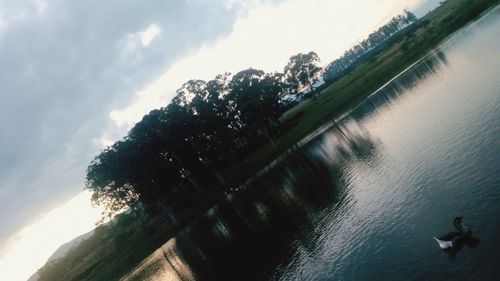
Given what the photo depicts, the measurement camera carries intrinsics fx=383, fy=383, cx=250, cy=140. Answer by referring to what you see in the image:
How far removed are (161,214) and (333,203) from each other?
84.0m

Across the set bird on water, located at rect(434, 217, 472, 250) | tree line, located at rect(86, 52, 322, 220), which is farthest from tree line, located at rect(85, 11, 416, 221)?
bird on water, located at rect(434, 217, 472, 250)

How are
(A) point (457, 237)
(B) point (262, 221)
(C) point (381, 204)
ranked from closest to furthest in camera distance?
1. (A) point (457, 237)
2. (C) point (381, 204)
3. (B) point (262, 221)

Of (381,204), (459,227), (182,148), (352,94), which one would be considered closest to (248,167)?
(182,148)

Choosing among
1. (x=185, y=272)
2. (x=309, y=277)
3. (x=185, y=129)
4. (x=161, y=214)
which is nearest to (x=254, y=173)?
(x=185, y=129)

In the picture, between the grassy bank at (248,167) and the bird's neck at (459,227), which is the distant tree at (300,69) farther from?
the bird's neck at (459,227)

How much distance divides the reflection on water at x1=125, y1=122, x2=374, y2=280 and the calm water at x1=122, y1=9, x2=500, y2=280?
0.96 feet

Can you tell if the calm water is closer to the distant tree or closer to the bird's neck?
the bird's neck

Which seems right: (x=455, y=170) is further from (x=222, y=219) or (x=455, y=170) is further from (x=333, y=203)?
(x=222, y=219)

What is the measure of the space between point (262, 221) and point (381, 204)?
78.0 feet

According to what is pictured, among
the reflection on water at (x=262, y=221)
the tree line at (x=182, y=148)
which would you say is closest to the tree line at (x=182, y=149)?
the tree line at (x=182, y=148)

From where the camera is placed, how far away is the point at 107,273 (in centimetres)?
8669

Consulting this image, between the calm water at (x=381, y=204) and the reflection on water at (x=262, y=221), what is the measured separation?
11.5 inches

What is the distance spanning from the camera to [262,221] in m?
59.6

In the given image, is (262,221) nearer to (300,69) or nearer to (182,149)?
(182,149)
